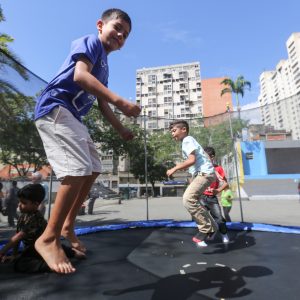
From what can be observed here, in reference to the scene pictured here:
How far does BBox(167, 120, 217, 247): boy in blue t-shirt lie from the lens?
2252 mm

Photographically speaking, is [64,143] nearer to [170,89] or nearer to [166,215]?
[166,215]

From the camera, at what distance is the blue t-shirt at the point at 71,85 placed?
141cm

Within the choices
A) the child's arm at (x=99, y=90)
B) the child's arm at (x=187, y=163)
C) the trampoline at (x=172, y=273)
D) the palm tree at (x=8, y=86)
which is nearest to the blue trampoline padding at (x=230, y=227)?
the trampoline at (x=172, y=273)

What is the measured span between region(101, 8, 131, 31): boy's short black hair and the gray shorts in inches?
23.5

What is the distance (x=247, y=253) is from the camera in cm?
198

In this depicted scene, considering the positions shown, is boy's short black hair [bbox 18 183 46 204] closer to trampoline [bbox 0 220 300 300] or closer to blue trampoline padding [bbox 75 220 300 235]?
trampoline [bbox 0 220 300 300]

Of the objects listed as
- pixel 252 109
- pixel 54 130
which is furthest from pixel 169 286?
pixel 252 109

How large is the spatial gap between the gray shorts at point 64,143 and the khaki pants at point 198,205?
45.0 inches

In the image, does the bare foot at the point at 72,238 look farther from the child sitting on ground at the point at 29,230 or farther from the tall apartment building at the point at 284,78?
the tall apartment building at the point at 284,78

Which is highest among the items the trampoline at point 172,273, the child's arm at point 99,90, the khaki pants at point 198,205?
the child's arm at point 99,90

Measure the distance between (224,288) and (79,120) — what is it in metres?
1.09

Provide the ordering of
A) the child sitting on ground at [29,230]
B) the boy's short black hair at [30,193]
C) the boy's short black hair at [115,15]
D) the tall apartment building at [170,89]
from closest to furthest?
1. the boy's short black hair at [115,15]
2. the child sitting on ground at [29,230]
3. the boy's short black hair at [30,193]
4. the tall apartment building at [170,89]

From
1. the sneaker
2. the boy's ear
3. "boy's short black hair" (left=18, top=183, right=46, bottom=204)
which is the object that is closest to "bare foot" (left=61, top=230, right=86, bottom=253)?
"boy's short black hair" (left=18, top=183, right=46, bottom=204)

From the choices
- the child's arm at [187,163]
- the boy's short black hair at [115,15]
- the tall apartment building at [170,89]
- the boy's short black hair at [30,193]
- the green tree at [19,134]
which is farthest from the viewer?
the tall apartment building at [170,89]
